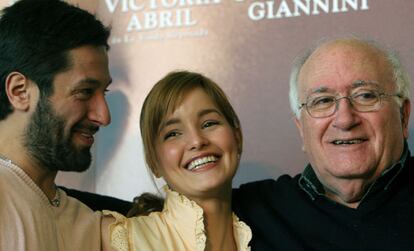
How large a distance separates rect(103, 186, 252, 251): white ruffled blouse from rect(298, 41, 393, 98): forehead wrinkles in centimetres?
47

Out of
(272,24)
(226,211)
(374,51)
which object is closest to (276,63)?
(272,24)

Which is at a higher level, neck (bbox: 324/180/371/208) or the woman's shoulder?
neck (bbox: 324/180/371/208)

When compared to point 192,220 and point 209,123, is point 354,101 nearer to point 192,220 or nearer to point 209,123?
point 209,123

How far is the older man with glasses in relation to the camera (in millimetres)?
1924

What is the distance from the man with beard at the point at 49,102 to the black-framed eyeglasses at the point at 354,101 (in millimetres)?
618

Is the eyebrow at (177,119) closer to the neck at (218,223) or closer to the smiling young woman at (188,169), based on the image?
the smiling young woman at (188,169)

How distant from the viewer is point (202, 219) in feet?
6.24

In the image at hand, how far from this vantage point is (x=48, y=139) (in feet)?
6.14

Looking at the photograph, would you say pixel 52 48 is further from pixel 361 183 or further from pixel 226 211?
pixel 361 183

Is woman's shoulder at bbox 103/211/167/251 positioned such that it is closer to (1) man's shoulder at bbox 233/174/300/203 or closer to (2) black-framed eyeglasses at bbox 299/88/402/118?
(1) man's shoulder at bbox 233/174/300/203

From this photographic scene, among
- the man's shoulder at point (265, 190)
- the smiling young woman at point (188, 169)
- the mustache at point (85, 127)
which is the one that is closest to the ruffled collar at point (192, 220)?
the smiling young woman at point (188, 169)

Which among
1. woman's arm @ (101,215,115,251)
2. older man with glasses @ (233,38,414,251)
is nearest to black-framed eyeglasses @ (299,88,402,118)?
older man with glasses @ (233,38,414,251)

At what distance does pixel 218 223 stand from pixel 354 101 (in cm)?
51

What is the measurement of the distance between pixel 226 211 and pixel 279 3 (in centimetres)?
111
